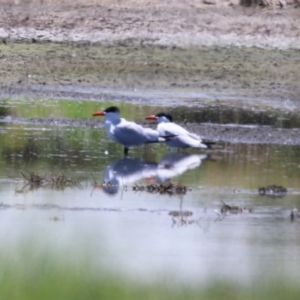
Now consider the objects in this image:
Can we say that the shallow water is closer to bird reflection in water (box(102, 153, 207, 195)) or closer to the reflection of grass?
bird reflection in water (box(102, 153, 207, 195))

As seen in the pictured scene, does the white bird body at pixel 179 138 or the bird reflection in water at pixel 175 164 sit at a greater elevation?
the white bird body at pixel 179 138

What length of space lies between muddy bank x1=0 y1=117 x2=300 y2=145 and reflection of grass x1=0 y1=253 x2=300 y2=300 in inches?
238

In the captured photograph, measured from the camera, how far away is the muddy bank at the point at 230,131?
43.3 ft

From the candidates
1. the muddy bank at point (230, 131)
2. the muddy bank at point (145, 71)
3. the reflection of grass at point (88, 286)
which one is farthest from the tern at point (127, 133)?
the reflection of grass at point (88, 286)

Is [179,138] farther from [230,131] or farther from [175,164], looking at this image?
[230,131]

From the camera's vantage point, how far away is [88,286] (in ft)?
21.1

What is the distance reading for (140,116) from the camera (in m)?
14.8

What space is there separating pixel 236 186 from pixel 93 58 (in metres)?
8.22

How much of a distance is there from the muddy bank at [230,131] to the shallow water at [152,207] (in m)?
0.39

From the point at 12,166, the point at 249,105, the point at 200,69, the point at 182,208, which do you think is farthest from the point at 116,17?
the point at 182,208

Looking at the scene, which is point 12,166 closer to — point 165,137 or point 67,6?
point 165,137

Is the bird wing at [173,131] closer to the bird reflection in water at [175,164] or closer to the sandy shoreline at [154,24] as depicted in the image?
the bird reflection in water at [175,164]

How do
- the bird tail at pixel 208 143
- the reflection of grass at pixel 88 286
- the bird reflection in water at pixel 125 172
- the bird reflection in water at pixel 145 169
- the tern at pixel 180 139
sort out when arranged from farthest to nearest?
1. the bird tail at pixel 208 143
2. the tern at pixel 180 139
3. the bird reflection in water at pixel 145 169
4. the bird reflection in water at pixel 125 172
5. the reflection of grass at pixel 88 286

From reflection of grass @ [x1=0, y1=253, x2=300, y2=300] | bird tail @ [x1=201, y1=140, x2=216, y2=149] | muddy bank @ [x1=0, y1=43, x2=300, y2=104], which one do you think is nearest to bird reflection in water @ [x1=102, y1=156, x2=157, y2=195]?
bird tail @ [x1=201, y1=140, x2=216, y2=149]
